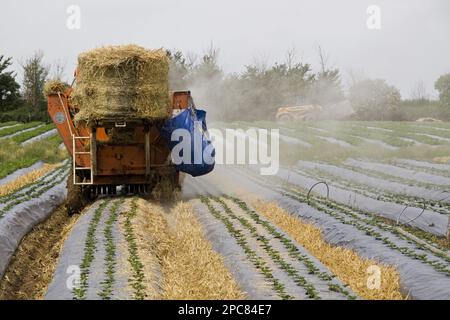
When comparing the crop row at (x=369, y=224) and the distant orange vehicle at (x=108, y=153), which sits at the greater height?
the distant orange vehicle at (x=108, y=153)

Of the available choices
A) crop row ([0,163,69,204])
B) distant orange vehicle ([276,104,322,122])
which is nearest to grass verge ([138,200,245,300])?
crop row ([0,163,69,204])

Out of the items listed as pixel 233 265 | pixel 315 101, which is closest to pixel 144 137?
pixel 233 265

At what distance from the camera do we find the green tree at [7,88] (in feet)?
174

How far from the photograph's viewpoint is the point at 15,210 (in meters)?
12.3

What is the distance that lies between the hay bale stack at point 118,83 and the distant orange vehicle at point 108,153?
83 cm

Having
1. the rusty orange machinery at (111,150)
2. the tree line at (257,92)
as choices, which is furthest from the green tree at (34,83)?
the rusty orange machinery at (111,150)

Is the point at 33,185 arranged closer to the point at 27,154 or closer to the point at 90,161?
the point at 90,161

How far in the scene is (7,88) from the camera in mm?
54344

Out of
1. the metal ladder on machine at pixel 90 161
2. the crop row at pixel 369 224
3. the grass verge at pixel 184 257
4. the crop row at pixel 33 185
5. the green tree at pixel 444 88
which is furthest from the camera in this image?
the green tree at pixel 444 88

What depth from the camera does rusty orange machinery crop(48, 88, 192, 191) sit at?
13703 mm

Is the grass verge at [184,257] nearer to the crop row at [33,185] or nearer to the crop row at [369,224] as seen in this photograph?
the crop row at [369,224]

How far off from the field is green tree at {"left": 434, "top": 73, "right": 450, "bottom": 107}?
27.8 metres

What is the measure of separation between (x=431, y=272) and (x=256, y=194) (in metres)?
8.26

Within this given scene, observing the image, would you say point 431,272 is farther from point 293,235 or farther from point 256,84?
point 256,84
